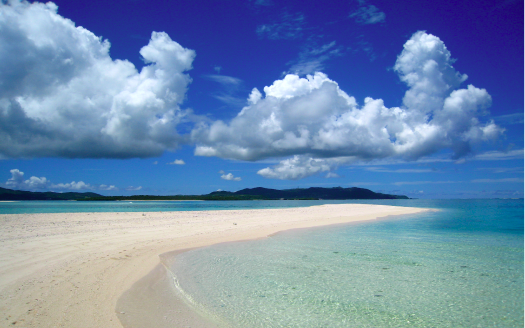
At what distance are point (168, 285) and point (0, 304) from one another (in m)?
4.02

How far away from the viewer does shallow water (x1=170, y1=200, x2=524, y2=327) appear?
7211 mm

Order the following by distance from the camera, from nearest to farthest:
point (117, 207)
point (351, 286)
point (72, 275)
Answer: point (72, 275), point (351, 286), point (117, 207)

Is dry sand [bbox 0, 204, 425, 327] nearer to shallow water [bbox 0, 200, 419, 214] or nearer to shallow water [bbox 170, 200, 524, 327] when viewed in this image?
shallow water [bbox 170, 200, 524, 327]

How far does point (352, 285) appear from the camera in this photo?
31.4 ft

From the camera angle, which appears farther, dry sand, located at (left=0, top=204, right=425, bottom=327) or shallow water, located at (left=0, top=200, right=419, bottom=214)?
shallow water, located at (left=0, top=200, right=419, bottom=214)

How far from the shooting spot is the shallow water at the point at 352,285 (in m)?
7.21

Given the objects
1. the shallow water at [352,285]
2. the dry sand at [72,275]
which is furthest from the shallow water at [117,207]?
the shallow water at [352,285]

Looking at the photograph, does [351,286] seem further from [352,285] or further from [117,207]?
[117,207]

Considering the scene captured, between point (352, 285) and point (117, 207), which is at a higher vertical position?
point (352, 285)

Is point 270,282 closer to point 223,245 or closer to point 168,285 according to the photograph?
point 168,285

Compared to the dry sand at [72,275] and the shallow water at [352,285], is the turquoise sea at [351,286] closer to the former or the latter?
the shallow water at [352,285]

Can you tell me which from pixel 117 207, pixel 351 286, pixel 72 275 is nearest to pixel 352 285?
pixel 351 286

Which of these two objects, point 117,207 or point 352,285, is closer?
point 352,285

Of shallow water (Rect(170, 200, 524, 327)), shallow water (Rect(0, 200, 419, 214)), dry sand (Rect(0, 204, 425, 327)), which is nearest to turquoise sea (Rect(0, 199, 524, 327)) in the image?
shallow water (Rect(170, 200, 524, 327))
